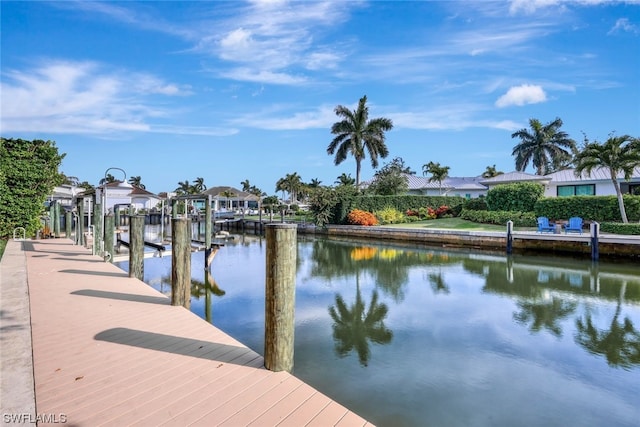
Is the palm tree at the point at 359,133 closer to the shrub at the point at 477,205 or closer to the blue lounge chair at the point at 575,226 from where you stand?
the shrub at the point at 477,205

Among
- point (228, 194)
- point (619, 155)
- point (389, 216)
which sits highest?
point (619, 155)

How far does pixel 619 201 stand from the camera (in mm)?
21422

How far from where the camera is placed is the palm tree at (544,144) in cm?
4597

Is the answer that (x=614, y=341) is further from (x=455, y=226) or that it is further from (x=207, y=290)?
(x=455, y=226)

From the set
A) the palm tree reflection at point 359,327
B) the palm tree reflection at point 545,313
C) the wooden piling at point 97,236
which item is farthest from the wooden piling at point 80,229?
the palm tree reflection at point 545,313

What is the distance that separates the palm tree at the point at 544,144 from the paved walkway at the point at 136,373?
49.8m

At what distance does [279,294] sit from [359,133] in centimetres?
3610

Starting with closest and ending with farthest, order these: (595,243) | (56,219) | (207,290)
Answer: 1. (207,290)
2. (595,243)
3. (56,219)

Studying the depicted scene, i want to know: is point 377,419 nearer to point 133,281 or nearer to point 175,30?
point 133,281

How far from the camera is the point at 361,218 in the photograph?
29.7 m

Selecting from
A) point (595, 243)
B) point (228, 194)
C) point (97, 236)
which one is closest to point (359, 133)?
point (595, 243)

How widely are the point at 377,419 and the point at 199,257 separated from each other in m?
14.6

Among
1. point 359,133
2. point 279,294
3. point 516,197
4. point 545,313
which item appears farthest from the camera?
point 359,133

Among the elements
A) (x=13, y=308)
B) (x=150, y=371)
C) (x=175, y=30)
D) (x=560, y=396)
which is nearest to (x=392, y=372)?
(x=560, y=396)
